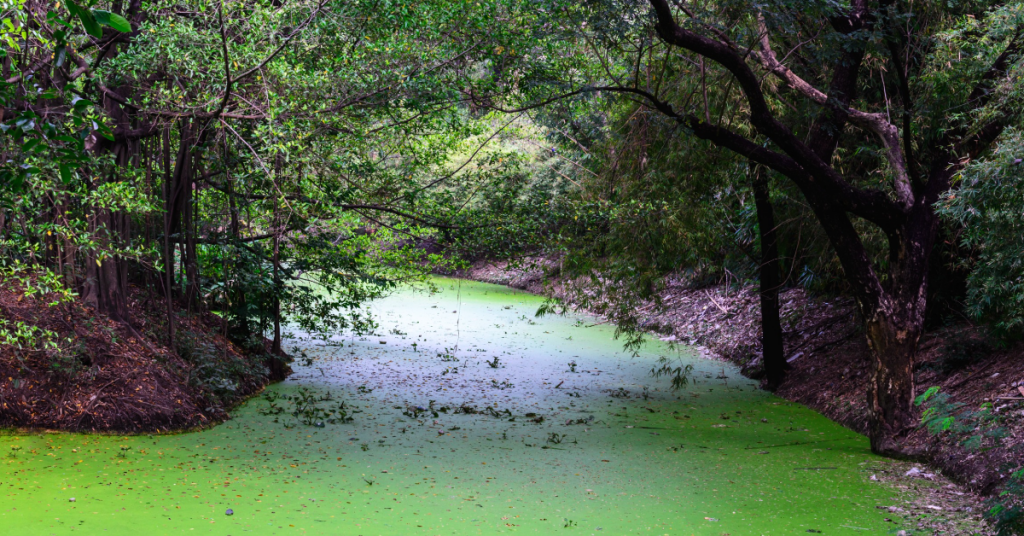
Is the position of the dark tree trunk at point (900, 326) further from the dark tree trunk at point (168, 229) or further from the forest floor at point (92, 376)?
the dark tree trunk at point (168, 229)

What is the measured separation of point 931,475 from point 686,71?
3.83 m

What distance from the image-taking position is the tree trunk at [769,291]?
7.46 meters

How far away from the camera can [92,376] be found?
5.26m

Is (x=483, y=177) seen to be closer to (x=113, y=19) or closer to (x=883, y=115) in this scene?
(x=883, y=115)

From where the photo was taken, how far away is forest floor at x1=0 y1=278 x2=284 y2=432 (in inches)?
199

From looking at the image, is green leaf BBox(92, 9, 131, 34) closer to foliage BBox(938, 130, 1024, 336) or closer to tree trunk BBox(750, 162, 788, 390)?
foliage BBox(938, 130, 1024, 336)

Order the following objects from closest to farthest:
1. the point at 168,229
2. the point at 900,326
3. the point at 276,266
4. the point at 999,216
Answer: the point at 999,216 → the point at 900,326 → the point at 168,229 → the point at 276,266

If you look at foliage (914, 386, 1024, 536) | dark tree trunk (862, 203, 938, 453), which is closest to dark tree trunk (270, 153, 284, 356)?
dark tree trunk (862, 203, 938, 453)

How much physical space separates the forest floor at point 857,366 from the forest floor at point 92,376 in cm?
293

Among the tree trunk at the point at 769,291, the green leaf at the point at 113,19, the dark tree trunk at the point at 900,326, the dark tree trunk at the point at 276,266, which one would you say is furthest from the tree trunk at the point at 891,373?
the green leaf at the point at 113,19

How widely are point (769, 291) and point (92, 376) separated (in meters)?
5.88

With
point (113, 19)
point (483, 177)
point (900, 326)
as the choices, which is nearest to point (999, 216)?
point (900, 326)

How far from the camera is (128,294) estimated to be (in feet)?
21.4

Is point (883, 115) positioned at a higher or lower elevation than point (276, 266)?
higher
